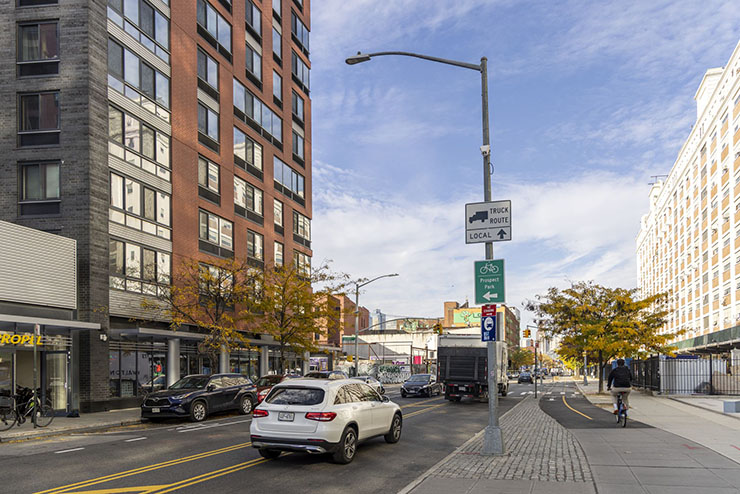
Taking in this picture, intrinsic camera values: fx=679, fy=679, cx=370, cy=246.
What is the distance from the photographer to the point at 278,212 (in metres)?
46.7

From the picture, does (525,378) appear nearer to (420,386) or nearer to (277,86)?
(420,386)

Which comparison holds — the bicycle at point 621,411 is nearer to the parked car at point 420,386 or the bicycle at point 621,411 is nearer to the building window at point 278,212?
the parked car at point 420,386

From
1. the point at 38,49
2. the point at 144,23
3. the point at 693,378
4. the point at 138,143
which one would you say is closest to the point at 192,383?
the point at 138,143

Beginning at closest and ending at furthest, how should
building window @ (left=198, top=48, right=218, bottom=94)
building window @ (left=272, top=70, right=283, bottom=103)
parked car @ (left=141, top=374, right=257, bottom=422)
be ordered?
parked car @ (left=141, top=374, right=257, bottom=422)
building window @ (left=198, top=48, right=218, bottom=94)
building window @ (left=272, top=70, right=283, bottom=103)

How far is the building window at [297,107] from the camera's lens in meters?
51.5

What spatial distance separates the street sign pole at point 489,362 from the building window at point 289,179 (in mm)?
32985

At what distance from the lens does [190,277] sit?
32.8 m

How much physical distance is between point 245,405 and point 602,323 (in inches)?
808

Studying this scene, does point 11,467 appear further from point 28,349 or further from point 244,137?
point 244,137

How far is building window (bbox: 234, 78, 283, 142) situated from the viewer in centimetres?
4119

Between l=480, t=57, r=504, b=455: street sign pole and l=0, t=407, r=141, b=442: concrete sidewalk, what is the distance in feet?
41.2

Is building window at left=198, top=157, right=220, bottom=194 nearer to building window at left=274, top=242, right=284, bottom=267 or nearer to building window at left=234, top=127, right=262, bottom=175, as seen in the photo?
building window at left=234, top=127, right=262, bottom=175

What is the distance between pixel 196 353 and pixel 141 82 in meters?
13.5

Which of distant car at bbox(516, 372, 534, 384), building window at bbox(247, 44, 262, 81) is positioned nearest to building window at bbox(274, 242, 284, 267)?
building window at bbox(247, 44, 262, 81)
